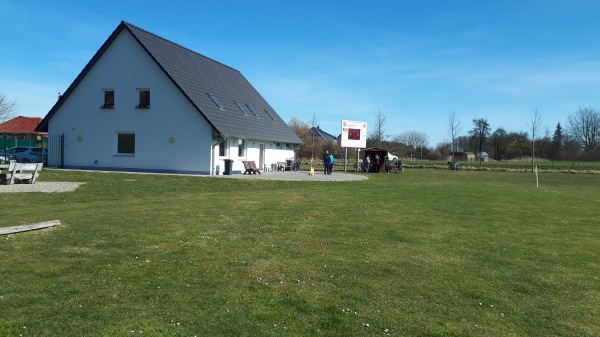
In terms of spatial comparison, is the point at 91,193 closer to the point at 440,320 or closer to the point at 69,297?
the point at 69,297

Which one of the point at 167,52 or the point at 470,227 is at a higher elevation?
the point at 167,52

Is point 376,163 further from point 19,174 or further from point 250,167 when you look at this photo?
point 19,174

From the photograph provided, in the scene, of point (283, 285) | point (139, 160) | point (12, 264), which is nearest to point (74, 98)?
point (139, 160)

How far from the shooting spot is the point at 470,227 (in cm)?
1136

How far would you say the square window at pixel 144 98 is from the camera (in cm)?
3142

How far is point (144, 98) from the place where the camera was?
3156cm

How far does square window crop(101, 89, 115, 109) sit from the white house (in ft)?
0.22

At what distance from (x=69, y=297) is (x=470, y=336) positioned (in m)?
4.19

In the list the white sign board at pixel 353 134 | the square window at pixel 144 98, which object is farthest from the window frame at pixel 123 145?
the white sign board at pixel 353 134

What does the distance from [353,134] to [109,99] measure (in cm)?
2200

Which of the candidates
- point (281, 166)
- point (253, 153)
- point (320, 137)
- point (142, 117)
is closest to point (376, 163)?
point (281, 166)

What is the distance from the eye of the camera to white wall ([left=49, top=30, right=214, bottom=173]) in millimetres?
30469

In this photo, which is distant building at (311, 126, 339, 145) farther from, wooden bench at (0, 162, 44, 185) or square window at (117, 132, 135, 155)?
wooden bench at (0, 162, 44, 185)

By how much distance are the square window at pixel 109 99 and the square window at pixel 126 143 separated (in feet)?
6.30
